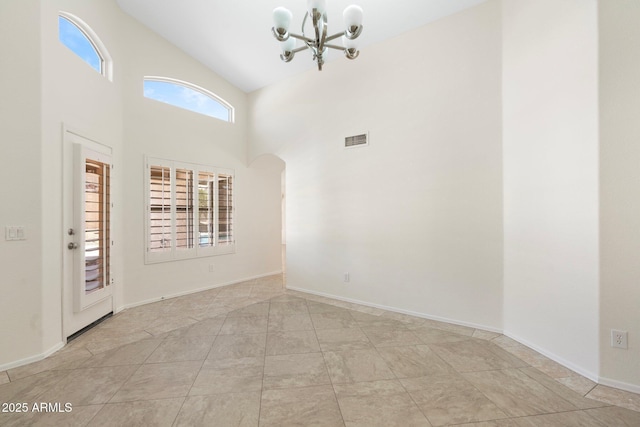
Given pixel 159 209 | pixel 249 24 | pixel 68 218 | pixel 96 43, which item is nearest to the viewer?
pixel 68 218

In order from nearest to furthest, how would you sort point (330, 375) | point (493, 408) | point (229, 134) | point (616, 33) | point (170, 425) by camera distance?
point (170, 425) < point (493, 408) < point (616, 33) < point (330, 375) < point (229, 134)

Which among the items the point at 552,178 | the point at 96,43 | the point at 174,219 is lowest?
the point at 174,219

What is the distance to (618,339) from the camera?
6.72 ft

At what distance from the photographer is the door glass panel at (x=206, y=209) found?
15.6 feet

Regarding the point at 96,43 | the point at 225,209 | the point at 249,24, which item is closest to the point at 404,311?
the point at 225,209

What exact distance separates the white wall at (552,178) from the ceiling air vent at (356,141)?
5.49 ft

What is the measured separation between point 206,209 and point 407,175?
3404mm

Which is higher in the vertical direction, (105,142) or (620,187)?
(105,142)

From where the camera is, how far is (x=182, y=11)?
3721 millimetres

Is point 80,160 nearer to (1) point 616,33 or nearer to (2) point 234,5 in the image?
(2) point 234,5

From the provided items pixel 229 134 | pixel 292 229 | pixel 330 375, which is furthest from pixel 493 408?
pixel 229 134

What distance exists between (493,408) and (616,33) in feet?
9.35

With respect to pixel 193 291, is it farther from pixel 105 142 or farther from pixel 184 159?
pixel 105 142

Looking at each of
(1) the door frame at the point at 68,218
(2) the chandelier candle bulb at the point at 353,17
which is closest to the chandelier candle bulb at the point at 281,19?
(2) the chandelier candle bulb at the point at 353,17
